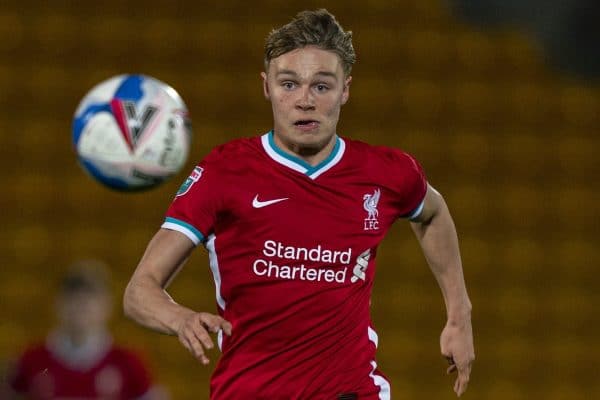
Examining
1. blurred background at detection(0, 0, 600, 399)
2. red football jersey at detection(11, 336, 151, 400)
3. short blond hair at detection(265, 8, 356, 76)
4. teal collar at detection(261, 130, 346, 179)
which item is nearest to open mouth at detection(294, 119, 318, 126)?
teal collar at detection(261, 130, 346, 179)

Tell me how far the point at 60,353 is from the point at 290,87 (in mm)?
3141

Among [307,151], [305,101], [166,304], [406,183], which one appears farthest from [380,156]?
[166,304]

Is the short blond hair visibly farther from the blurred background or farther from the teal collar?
the blurred background

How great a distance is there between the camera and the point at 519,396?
768cm

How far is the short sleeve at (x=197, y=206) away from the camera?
319cm

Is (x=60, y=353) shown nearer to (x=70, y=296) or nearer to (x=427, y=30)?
(x=70, y=296)

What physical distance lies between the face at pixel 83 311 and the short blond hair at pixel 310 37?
261 centimetres

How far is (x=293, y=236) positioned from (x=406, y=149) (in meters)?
4.62

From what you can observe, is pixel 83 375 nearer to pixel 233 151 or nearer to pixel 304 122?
pixel 233 151

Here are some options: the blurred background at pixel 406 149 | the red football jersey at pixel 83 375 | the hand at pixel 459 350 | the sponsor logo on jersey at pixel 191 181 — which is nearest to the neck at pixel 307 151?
the sponsor logo on jersey at pixel 191 181

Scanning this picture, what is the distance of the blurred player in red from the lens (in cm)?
582

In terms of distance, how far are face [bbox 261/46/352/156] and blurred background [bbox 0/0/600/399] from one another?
4.13 meters

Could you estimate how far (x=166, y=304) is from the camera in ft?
9.63

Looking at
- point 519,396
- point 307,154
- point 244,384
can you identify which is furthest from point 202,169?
point 519,396
